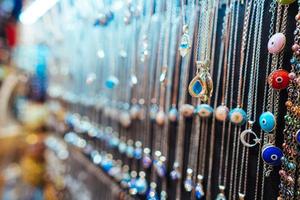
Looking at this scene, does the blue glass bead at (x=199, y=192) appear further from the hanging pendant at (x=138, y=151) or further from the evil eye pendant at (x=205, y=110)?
the hanging pendant at (x=138, y=151)

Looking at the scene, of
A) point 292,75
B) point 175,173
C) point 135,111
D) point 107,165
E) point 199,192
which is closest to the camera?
point 292,75

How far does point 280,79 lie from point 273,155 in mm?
159

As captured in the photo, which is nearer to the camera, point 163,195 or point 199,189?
point 199,189

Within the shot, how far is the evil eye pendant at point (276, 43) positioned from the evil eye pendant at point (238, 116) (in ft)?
0.52

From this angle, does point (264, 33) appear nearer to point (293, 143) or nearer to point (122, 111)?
point (293, 143)

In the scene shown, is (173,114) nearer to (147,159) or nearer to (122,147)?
(147,159)

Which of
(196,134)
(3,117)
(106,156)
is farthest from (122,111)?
(3,117)

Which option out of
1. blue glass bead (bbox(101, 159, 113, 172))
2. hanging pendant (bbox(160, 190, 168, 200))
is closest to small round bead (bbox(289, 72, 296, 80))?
hanging pendant (bbox(160, 190, 168, 200))

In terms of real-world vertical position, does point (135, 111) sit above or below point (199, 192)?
above

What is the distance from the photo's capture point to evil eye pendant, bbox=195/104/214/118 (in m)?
0.81

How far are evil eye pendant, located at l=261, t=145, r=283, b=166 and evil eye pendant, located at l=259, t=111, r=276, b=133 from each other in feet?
0.13

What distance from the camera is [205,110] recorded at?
31.9 inches

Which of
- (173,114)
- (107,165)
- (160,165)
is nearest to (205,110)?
(173,114)

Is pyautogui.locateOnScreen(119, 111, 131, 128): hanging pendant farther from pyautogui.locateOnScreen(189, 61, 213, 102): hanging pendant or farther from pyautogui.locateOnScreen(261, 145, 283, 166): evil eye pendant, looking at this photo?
pyautogui.locateOnScreen(261, 145, 283, 166): evil eye pendant
